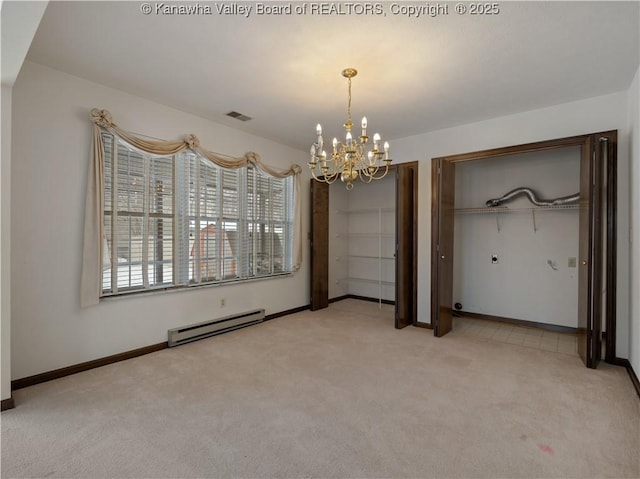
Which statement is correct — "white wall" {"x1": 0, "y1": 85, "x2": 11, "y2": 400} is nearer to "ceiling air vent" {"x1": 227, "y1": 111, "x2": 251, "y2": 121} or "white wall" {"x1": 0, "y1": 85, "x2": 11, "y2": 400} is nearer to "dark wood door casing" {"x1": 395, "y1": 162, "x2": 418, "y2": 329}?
"ceiling air vent" {"x1": 227, "y1": 111, "x2": 251, "y2": 121}

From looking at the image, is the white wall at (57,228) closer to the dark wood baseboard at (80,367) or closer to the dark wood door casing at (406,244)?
the dark wood baseboard at (80,367)

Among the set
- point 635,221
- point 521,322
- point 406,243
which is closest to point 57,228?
point 406,243

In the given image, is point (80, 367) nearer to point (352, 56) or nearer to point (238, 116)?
point (238, 116)

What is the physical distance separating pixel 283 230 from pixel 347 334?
73.7 inches

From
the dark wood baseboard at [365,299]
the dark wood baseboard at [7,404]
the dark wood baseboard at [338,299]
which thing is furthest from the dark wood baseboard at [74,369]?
the dark wood baseboard at [365,299]

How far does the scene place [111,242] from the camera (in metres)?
3.14

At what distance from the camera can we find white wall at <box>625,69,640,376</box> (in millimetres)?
2727

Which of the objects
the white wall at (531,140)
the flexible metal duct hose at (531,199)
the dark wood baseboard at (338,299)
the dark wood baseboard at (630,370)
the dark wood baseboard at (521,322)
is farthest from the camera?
the dark wood baseboard at (338,299)

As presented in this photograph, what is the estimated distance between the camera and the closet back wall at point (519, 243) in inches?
164

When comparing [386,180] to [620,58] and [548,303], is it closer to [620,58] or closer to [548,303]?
[548,303]

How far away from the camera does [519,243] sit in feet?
14.8

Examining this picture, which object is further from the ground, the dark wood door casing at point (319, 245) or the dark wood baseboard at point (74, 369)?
the dark wood door casing at point (319, 245)

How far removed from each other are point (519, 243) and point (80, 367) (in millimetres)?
5377

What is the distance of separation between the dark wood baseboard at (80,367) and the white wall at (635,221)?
4558 mm
